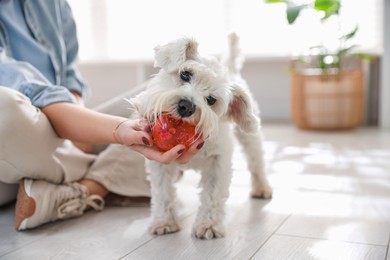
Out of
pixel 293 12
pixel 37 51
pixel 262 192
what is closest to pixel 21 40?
pixel 37 51

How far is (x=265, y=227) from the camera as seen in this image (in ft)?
3.94

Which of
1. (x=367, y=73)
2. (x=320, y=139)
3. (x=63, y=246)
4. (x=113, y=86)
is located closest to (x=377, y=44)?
(x=367, y=73)

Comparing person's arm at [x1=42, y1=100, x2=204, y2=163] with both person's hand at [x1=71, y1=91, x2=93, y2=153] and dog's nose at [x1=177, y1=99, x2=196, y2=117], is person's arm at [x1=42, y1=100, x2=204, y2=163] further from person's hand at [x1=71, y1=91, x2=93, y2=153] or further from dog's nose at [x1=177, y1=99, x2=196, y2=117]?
person's hand at [x1=71, y1=91, x2=93, y2=153]

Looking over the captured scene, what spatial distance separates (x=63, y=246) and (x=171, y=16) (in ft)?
9.95

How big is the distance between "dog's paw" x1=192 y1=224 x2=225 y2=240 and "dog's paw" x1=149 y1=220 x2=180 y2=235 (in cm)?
7

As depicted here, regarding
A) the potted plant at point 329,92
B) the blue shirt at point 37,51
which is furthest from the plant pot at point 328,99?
the blue shirt at point 37,51

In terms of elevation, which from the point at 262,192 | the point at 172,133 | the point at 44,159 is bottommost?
the point at 262,192

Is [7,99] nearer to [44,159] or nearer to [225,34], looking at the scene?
[44,159]

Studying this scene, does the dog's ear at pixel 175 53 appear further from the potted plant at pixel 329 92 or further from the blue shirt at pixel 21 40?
the potted plant at pixel 329 92

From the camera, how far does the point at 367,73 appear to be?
3303 millimetres

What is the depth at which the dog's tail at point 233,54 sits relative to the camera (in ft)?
5.09

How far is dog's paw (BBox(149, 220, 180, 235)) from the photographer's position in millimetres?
1162

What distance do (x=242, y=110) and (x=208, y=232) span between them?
31 centimetres

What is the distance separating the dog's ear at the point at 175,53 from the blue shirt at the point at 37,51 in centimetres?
33
